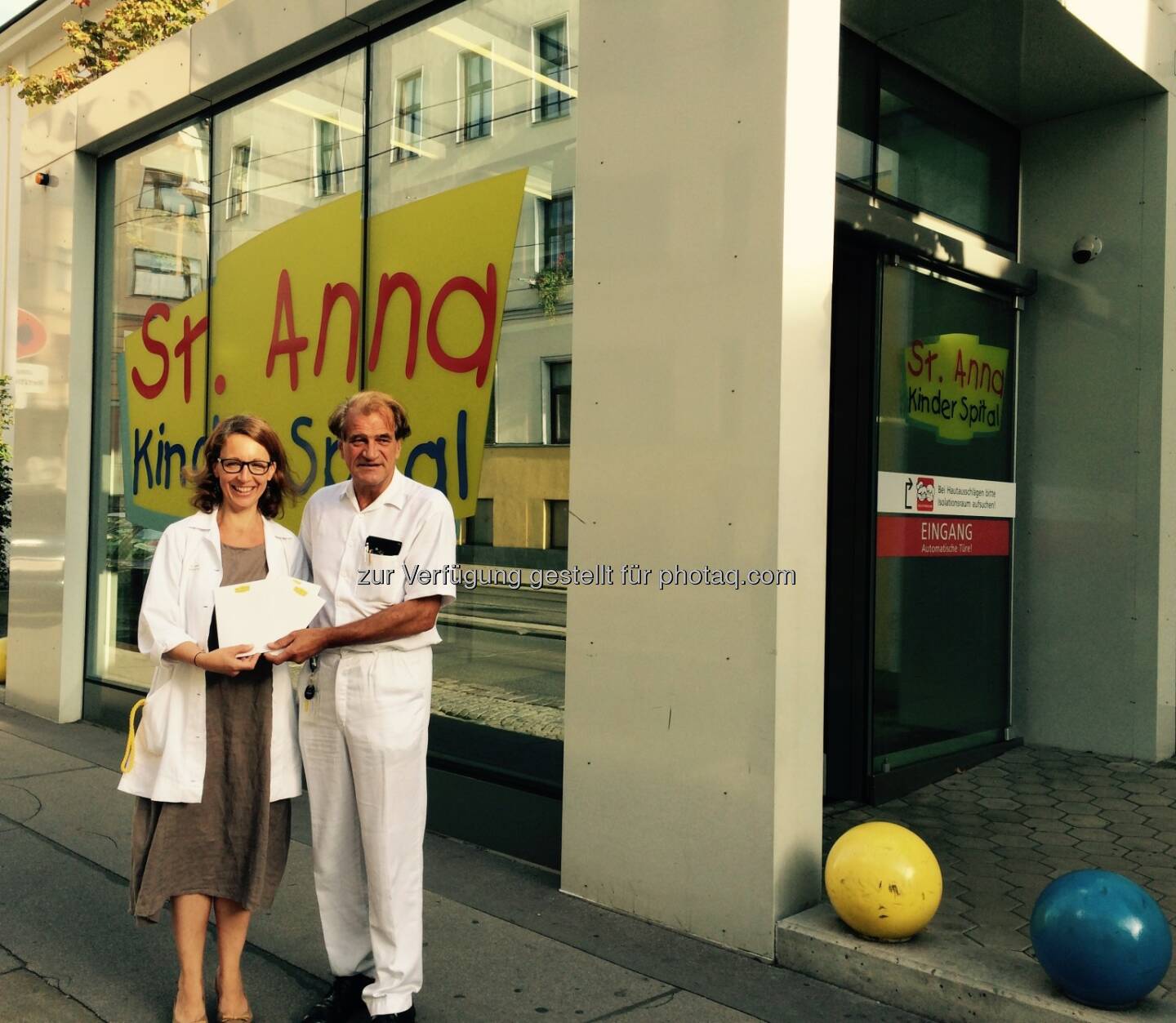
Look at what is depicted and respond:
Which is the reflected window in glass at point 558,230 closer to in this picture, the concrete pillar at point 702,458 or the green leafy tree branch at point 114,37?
the concrete pillar at point 702,458

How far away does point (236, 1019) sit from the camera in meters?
3.47

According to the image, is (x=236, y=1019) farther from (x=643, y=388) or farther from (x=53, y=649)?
(x=53, y=649)

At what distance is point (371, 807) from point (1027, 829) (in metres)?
3.39

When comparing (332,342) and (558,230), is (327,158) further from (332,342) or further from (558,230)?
(558,230)

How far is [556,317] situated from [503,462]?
79 centimetres

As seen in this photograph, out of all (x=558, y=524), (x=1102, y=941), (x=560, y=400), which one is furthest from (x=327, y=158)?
(x=1102, y=941)

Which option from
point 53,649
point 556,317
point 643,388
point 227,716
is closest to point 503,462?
point 556,317

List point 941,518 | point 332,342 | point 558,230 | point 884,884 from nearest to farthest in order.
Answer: point 884,884
point 558,230
point 941,518
point 332,342

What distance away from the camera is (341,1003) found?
359cm

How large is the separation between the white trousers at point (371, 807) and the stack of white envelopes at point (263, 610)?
24 cm

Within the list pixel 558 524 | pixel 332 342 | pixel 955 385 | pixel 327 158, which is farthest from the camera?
pixel 327 158

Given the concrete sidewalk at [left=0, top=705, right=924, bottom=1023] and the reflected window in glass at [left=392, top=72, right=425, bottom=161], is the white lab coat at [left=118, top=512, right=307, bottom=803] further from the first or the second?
the reflected window in glass at [left=392, top=72, right=425, bottom=161]

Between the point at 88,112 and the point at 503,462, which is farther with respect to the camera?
the point at 88,112

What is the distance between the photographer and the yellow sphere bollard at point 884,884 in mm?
3777
